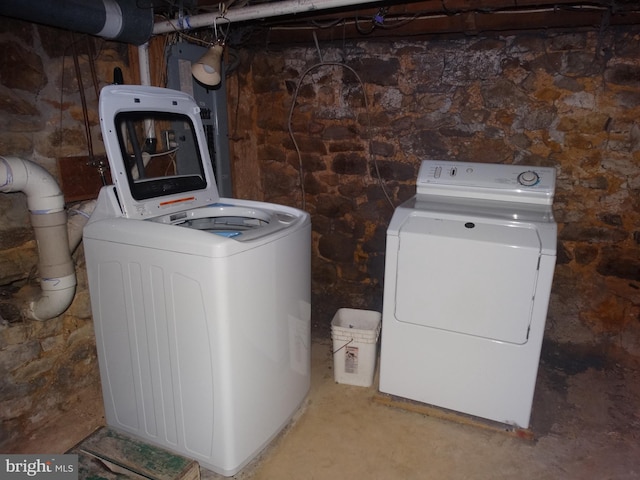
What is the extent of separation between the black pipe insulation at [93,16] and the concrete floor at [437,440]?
1764 millimetres

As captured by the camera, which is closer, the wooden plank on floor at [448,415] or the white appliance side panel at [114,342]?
the white appliance side panel at [114,342]

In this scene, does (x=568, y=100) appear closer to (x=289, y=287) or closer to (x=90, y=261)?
(x=289, y=287)

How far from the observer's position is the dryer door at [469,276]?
5.95ft

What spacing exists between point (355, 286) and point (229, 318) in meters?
1.63

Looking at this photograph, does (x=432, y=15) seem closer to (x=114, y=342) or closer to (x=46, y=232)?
(x=46, y=232)

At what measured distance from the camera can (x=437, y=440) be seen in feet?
6.52

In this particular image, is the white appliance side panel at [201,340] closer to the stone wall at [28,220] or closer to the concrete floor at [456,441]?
the concrete floor at [456,441]

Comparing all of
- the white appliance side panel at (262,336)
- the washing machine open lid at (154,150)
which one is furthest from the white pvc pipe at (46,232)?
the white appliance side panel at (262,336)

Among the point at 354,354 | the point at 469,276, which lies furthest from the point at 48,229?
the point at 469,276

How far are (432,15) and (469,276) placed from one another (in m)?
1.43

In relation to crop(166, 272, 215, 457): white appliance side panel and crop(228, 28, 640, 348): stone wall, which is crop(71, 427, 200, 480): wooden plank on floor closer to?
crop(166, 272, 215, 457): white appliance side panel

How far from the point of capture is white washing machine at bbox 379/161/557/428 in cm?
183

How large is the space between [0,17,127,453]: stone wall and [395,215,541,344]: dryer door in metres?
1.61

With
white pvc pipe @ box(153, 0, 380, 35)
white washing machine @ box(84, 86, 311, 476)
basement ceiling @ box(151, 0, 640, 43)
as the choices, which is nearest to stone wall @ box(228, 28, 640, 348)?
basement ceiling @ box(151, 0, 640, 43)
